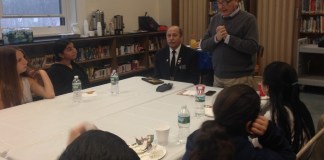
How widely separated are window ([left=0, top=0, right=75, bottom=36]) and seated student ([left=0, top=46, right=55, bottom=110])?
81.9 inches

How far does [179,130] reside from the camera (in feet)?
6.59

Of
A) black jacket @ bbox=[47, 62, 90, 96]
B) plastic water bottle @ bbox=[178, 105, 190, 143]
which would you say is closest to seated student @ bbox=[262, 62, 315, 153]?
plastic water bottle @ bbox=[178, 105, 190, 143]

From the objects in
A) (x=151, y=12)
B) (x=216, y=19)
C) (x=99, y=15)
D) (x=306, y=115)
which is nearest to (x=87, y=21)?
(x=99, y=15)

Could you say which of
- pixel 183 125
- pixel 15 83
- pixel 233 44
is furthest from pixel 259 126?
pixel 15 83

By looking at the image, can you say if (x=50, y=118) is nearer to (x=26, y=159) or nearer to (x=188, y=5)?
(x=26, y=159)

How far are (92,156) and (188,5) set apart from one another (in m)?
5.85

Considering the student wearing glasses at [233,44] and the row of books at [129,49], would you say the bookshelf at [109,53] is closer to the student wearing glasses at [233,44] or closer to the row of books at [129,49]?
the row of books at [129,49]

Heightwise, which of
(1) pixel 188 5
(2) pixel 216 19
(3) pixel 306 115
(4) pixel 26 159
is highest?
(1) pixel 188 5

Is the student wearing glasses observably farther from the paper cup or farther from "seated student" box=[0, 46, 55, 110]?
"seated student" box=[0, 46, 55, 110]

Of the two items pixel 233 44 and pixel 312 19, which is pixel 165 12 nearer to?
pixel 312 19

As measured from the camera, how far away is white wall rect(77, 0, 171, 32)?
538cm

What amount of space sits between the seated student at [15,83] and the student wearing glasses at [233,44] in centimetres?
144

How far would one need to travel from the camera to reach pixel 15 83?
106 inches

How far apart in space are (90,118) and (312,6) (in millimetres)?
4320
